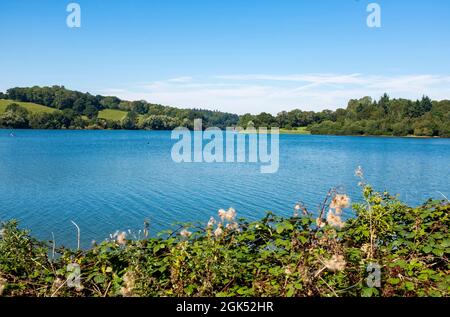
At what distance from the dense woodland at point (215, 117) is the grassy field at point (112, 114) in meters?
2.19

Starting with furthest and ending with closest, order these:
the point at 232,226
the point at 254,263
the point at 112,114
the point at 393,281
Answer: the point at 112,114 < the point at 232,226 < the point at 254,263 < the point at 393,281

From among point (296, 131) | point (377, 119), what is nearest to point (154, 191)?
point (377, 119)

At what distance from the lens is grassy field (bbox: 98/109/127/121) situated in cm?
15262

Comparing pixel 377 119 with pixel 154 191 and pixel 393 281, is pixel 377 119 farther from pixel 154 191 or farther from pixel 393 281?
pixel 393 281

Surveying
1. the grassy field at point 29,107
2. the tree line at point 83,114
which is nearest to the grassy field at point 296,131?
the tree line at point 83,114

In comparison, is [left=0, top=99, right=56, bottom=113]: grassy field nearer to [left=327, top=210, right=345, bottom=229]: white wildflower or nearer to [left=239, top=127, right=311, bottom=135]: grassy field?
[left=239, top=127, right=311, bottom=135]: grassy field

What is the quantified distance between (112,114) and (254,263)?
16039cm

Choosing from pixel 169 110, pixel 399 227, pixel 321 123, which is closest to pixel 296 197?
pixel 399 227

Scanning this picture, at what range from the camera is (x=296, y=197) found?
23.5 meters

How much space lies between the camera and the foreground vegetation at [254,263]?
11.1 ft

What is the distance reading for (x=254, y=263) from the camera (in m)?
3.85
